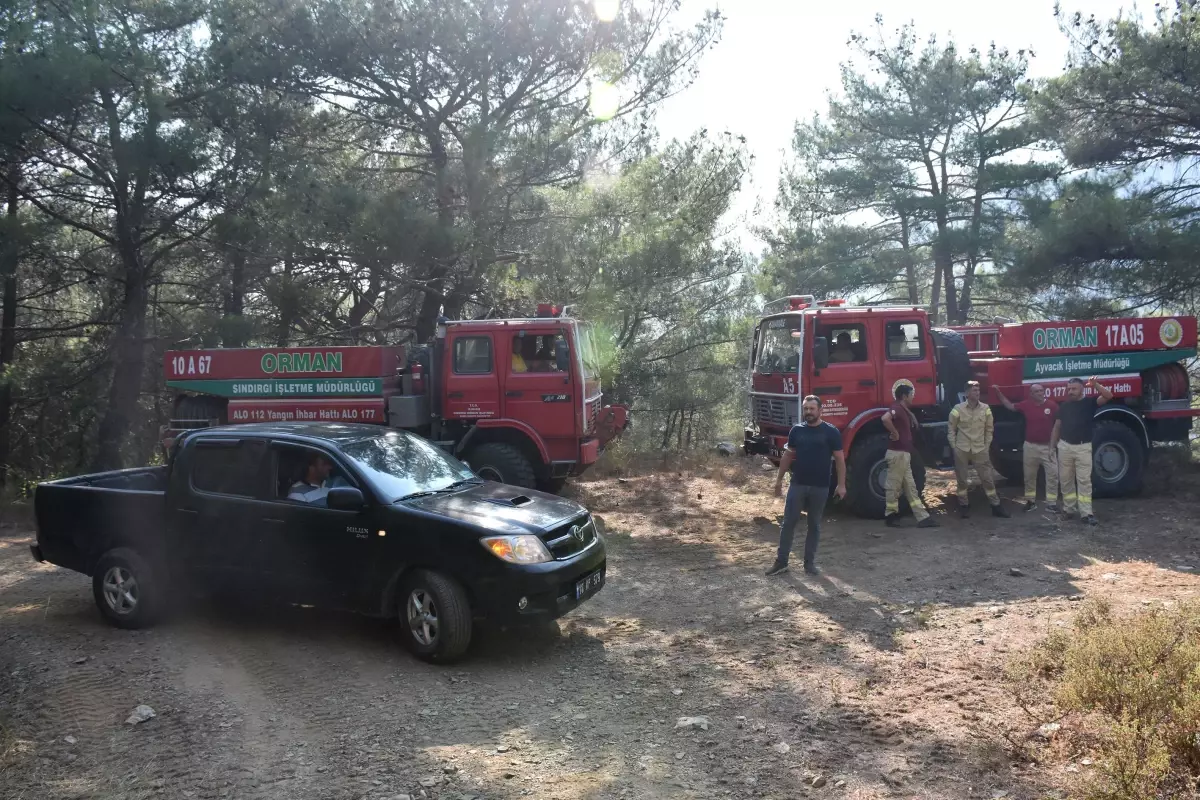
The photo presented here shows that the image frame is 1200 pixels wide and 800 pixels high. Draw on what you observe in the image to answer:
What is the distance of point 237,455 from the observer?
6.46 meters

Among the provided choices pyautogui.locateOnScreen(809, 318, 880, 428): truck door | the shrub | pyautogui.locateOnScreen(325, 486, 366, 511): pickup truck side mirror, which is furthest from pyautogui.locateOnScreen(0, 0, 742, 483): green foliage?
the shrub

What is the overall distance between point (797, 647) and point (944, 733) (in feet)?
5.21

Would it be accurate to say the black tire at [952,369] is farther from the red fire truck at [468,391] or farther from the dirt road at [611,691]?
the red fire truck at [468,391]

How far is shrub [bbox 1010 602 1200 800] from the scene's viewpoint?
11.6ft

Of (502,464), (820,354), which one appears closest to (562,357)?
(502,464)

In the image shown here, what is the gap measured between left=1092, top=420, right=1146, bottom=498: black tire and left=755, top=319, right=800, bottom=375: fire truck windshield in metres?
4.02

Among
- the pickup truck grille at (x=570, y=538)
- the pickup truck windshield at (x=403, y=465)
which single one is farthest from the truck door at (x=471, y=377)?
the pickup truck grille at (x=570, y=538)

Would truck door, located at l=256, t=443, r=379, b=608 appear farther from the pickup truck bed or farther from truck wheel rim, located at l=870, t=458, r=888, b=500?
truck wheel rim, located at l=870, t=458, r=888, b=500

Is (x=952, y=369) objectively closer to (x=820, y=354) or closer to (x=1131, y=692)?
(x=820, y=354)

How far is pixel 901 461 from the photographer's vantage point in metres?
9.72

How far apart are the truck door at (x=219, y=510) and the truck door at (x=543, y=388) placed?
15.0 feet

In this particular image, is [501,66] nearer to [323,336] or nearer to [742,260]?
[323,336]

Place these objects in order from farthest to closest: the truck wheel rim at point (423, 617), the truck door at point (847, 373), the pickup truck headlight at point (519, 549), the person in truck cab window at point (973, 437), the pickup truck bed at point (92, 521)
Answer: the truck door at point (847, 373)
the person in truck cab window at point (973, 437)
the pickup truck bed at point (92, 521)
the truck wheel rim at point (423, 617)
the pickup truck headlight at point (519, 549)

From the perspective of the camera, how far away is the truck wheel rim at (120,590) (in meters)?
6.58
